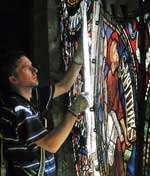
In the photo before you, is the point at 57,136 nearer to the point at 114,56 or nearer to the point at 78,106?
the point at 78,106

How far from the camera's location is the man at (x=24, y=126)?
330 cm

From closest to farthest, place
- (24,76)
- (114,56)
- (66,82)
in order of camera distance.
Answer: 1. (114,56)
2. (24,76)
3. (66,82)

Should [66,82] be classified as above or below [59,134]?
above

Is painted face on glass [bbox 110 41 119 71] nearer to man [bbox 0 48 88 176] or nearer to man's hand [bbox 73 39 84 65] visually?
man [bbox 0 48 88 176]

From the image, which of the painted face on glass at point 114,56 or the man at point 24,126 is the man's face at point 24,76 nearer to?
the man at point 24,126

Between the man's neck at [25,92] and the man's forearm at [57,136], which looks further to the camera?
the man's neck at [25,92]

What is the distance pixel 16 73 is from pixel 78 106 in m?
0.46

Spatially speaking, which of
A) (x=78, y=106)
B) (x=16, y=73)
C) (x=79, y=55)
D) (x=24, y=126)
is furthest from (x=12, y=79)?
(x=79, y=55)

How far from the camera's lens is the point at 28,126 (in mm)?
3307

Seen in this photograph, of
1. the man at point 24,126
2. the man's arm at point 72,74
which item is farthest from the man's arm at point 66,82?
the man at point 24,126

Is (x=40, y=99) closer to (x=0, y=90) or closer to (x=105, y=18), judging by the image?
(x=0, y=90)

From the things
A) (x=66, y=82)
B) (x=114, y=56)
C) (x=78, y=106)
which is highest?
(x=114, y=56)

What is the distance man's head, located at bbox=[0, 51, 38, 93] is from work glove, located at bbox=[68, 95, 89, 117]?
0.31 meters

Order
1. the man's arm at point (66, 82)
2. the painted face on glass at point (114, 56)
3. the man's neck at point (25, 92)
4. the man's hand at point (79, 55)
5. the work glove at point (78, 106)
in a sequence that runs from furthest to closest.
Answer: the man's arm at point (66, 82) < the man's hand at point (79, 55) < the man's neck at point (25, 92) < the work glove at point (78, 106) < the painted face on glass at point (114, 56)
